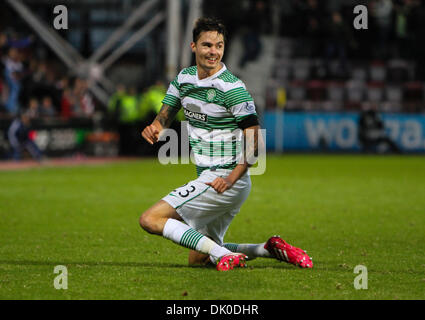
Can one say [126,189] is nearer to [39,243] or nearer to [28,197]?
[28,197]

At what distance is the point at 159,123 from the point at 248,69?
22378 millimetres

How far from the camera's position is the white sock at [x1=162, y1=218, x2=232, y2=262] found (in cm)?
600

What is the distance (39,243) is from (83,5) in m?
22.2

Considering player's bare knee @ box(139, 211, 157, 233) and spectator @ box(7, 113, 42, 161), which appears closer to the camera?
player's bare knee @ box(139, 211, 157, 233)

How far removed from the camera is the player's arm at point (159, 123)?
19.8 feet

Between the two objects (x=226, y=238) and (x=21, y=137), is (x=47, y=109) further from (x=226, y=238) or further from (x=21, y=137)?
(x=226, y=238)

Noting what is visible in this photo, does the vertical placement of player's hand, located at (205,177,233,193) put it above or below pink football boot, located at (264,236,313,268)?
above

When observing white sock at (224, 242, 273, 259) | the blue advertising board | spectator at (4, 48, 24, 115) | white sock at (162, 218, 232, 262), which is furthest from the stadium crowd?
white sock at (162, 218, 232, 262)

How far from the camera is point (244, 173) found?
5918 mm

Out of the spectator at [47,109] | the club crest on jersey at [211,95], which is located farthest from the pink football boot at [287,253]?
the spectator at [47,109]

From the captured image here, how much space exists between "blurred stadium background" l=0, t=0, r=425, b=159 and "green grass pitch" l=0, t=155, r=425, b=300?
6.38 metres

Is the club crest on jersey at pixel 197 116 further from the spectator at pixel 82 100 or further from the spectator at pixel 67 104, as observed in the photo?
the spectator at pixel 82 100

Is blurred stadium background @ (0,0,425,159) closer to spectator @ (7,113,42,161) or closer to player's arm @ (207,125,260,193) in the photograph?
spectator @ (7,113,42,161)

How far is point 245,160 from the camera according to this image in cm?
587
